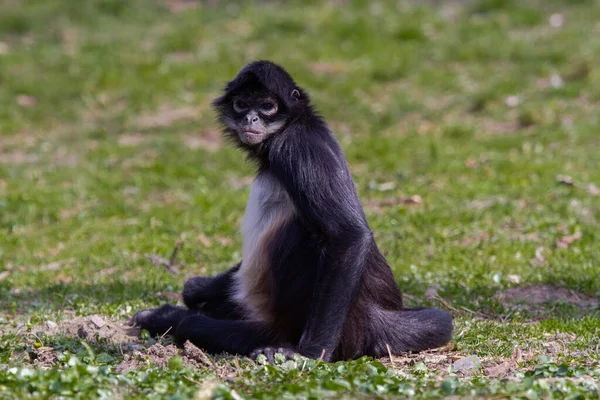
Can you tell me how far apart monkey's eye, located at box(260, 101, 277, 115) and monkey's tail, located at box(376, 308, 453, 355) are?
164cm

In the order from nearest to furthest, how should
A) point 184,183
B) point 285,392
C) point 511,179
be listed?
point 285,392
point 511,179
point 184,183

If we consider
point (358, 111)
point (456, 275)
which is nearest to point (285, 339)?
point (456, 275)

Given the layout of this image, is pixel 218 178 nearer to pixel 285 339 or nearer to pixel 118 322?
pixel 118 322

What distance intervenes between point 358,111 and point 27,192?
220 inches

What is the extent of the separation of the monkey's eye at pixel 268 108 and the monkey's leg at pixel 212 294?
4.73 feet

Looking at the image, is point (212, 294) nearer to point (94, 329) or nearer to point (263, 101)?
point (94, 329)

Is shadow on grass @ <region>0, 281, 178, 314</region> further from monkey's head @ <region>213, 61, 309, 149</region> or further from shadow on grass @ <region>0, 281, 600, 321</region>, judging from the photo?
monkey's head @ <region>213, 61, 309, 149</region>

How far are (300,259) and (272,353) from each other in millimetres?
675

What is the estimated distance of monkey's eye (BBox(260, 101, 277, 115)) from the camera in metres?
6.30

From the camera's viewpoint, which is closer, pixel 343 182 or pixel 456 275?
pixel 343 182

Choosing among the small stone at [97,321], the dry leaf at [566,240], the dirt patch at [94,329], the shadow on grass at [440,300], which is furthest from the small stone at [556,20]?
the small stone at [97,321]

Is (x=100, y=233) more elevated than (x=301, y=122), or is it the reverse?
(x=301, y=122)

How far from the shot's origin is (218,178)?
39.7 ft

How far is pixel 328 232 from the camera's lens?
229 inches
